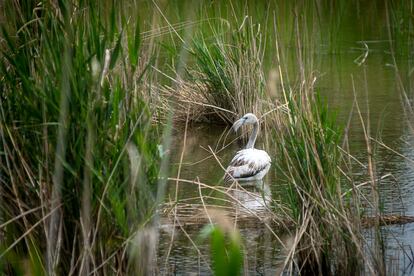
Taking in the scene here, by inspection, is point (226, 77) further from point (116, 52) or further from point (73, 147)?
point (73, 147)

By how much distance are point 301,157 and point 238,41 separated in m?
4.22

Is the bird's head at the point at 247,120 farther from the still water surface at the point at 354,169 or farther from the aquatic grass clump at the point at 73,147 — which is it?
the aquatic grass clump at the point at 73,147

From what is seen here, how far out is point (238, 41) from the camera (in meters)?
9.16

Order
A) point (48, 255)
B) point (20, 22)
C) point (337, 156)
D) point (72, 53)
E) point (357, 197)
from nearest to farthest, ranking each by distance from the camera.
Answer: point (48, 255)
point (72, 53)
point (20, 22)
point (357, 197)
point (337, 156)

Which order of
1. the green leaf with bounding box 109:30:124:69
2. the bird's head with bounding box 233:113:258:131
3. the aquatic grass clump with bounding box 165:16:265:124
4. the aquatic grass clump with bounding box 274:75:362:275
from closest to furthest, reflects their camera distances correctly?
the green leaf with bounding box 109:30:124:69 < the aquatic grass clump with bounding box 274:75:362:275 < the bird's head with bounding box 233:113:258:131 < the aquatic grass clump with bounding box 165:16:265:124

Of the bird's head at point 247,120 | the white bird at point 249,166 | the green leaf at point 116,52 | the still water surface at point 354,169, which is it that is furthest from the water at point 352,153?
the green leaf at point 116,52

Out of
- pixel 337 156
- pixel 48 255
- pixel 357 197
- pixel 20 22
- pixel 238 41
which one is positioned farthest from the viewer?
pixel 238 41

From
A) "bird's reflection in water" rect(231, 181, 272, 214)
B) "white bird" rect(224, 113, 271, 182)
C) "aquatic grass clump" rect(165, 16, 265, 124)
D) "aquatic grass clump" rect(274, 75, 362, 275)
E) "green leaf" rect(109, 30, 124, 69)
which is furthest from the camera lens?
"aquatic grass clump" rect(165, 16, 265, 124)

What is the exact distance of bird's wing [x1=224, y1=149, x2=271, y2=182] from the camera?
321 inches

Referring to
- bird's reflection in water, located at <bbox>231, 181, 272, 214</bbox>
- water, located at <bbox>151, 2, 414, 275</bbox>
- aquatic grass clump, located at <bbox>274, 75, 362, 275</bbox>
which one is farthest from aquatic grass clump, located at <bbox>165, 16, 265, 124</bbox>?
aquatic grass clump, located at <bbox>274, 75, 362, 275</bbox>

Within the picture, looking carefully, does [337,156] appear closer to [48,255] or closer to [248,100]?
[48,255]

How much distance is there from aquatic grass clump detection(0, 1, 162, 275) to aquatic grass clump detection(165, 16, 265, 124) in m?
4.57

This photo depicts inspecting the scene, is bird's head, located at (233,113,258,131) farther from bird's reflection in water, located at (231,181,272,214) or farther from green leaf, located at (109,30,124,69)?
green leaf, located at (109,30,124,69)

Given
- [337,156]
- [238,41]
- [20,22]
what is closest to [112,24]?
[20,22]
